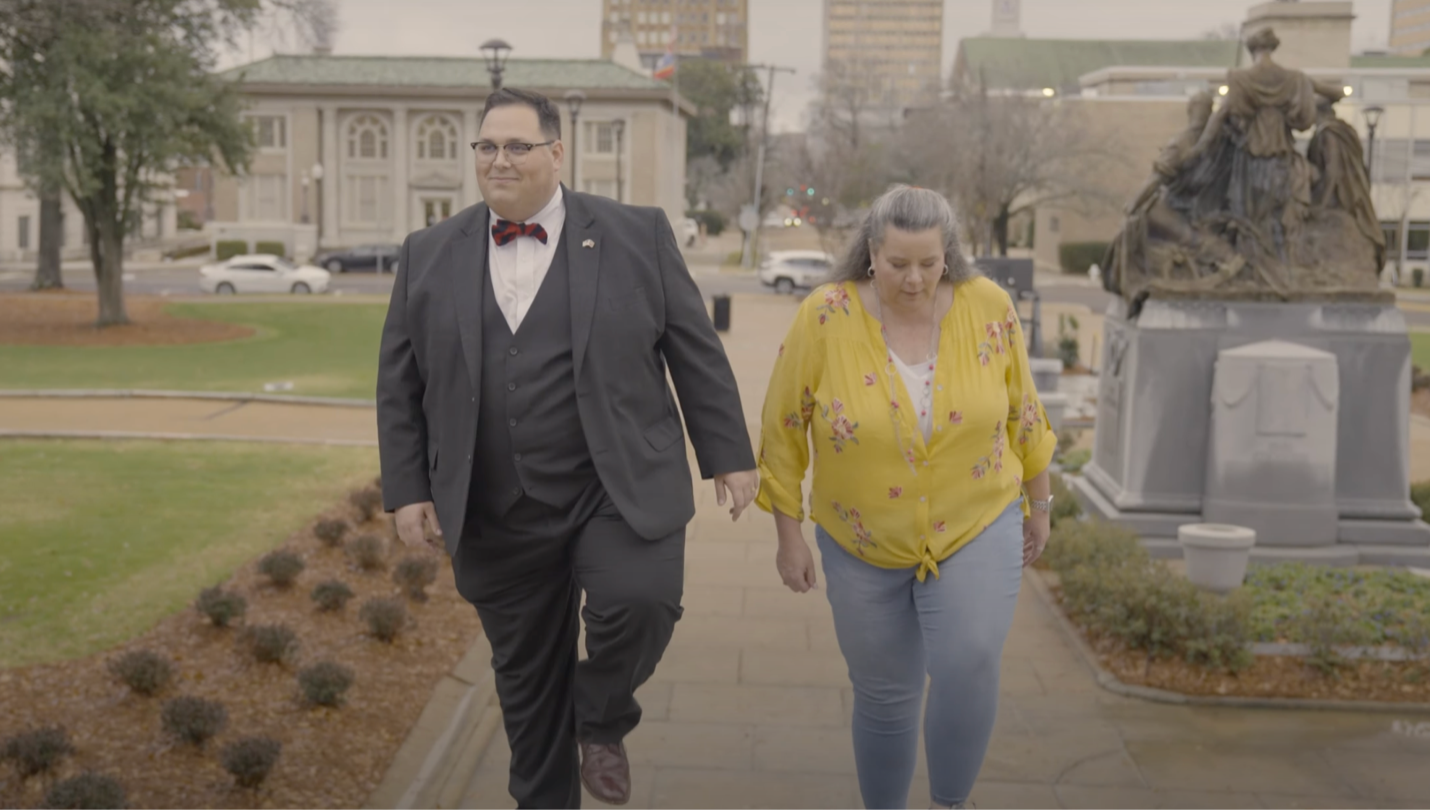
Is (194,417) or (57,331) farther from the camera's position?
(57,331)

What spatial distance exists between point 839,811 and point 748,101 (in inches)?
3619

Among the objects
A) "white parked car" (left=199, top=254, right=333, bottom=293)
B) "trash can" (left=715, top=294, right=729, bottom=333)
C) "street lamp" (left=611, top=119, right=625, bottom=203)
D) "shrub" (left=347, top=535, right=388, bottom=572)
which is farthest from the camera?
"street lamp" (left=611, top=119, right=625, bottom=203)

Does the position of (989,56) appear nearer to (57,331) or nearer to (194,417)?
(57,331)

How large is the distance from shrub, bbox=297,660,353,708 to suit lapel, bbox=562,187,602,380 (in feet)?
10.7

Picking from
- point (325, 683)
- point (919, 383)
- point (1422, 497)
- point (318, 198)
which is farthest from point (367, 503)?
point (318, 198)

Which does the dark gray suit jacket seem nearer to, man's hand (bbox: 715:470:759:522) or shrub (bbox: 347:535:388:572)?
man's hand (bbox: 715:470:759:522)

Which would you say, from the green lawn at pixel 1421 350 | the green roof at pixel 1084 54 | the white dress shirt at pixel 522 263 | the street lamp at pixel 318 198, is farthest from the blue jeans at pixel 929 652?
the green roof at pixel 1084 54

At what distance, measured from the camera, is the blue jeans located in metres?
3.96

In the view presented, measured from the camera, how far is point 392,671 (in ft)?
24.8

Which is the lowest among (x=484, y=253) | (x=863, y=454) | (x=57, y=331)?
(x=57, y=331)

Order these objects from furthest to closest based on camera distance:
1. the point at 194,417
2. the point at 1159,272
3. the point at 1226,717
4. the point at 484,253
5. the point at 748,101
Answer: the point at 748,101 < the point at 194,417 < the point at 1159,272 < the point at 1226,717 < the point at 484,253

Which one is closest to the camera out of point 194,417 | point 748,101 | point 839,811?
point 839,811

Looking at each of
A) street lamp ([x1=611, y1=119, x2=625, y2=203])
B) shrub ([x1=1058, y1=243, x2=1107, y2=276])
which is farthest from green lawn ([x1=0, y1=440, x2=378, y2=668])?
shrub ([x1=1058, y1=243, x2=1107, y2=276])

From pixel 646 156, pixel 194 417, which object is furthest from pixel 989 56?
pixel 194 417
